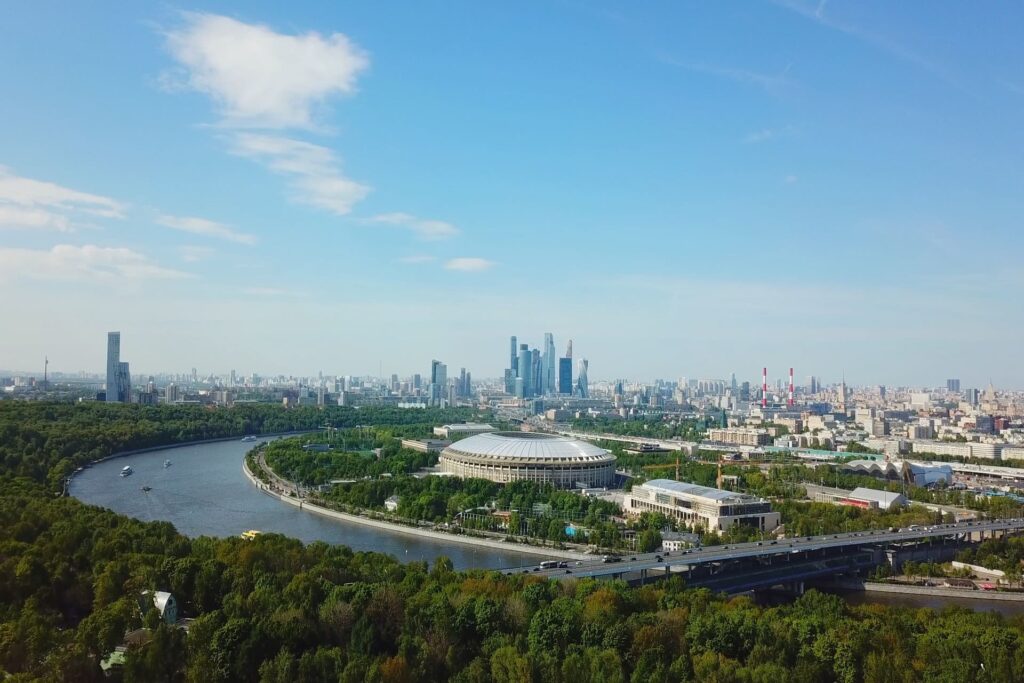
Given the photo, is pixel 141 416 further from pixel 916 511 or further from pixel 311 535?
pixel 916 511

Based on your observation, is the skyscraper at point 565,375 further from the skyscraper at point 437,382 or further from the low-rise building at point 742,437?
the low-rise building at point 742,437

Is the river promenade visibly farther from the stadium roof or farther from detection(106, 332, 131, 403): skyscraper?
detection(106, 332, 131, 403): skyscraper

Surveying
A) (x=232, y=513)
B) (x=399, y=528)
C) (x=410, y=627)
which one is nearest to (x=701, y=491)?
(x=399, y=528)

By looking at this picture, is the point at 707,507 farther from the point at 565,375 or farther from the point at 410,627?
the point at 565,375

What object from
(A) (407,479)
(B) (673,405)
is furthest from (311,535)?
(B) (673,405)

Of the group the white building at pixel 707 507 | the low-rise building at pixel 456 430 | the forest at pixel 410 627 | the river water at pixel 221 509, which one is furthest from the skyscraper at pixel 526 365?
the forest at pixel 410 627

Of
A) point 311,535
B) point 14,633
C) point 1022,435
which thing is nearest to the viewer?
point 14,633

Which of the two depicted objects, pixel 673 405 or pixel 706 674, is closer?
pixel 706 674
